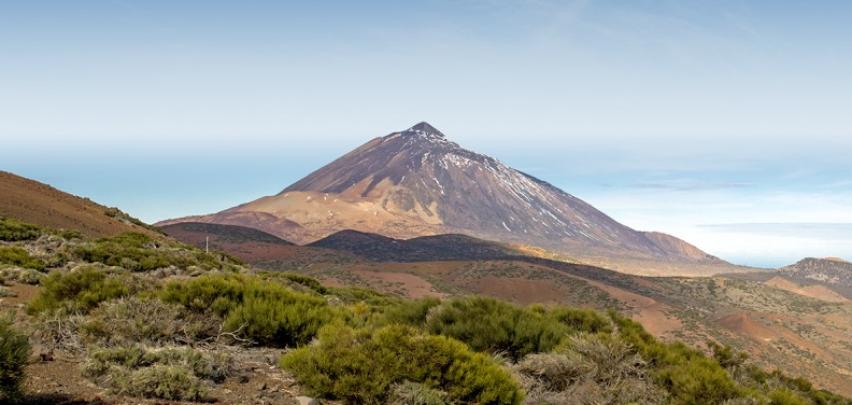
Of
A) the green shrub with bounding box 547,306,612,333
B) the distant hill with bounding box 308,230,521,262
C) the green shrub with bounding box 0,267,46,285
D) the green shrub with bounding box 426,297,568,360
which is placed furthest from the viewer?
the distant hill with bounding box 308,230,521,262

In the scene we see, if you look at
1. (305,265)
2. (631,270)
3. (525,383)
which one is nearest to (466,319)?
(525,383)

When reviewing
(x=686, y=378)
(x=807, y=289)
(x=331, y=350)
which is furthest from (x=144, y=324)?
(x=807, y=289)

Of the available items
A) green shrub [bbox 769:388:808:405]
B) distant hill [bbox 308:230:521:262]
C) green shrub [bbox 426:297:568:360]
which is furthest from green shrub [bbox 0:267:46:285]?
distant hill [bbox 308:230:521:262]

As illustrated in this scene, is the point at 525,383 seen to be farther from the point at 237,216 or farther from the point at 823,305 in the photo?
the point at 237,216

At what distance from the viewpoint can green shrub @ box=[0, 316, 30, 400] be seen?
5816 mm

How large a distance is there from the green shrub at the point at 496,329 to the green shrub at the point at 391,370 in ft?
9.78

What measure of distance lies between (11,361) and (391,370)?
3.92 meters

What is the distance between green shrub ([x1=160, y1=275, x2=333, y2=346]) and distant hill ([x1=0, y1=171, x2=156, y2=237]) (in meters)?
28.2

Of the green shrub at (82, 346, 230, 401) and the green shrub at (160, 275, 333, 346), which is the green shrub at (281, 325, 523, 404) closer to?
the green shrub at (82, 346, 230, 401)

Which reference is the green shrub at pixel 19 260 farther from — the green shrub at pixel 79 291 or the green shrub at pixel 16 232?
the green shrub at pixel 16 232

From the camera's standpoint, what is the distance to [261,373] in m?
8.15

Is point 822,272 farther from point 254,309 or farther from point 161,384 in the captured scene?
point 161,384

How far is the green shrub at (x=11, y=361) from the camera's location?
5816 mm

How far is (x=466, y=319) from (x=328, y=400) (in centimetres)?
457
